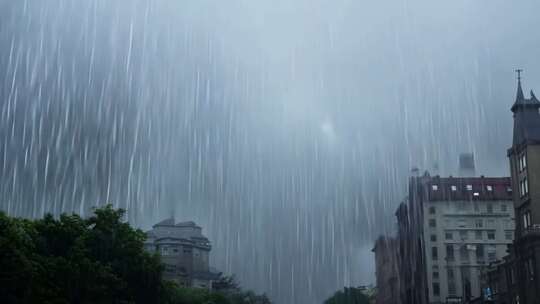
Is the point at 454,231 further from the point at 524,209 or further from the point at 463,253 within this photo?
the point at 524,209

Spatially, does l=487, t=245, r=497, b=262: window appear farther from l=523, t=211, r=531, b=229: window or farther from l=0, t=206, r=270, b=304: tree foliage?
l=0, t=206, r=270, b=304: tree foliage

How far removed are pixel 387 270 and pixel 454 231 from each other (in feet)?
153

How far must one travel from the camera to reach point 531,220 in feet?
251

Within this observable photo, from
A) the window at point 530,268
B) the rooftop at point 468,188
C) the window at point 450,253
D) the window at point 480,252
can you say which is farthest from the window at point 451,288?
the window at point 530,268

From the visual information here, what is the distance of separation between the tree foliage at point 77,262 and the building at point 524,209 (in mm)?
36004

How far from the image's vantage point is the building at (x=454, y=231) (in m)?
127

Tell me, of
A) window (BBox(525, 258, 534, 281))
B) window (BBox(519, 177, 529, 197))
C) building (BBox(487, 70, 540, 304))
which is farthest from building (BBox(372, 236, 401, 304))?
window (BBox(525, 258, 534, 281))

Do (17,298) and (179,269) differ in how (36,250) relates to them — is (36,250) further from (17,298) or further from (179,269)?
(179,269)

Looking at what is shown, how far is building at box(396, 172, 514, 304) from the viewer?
12694 cm

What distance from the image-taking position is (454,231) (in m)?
132

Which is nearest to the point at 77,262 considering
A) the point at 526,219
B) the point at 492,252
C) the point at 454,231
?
the point at 526,219

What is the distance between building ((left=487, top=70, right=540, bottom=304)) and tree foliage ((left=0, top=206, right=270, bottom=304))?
36.0m

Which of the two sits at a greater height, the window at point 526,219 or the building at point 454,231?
the building at point 454,231

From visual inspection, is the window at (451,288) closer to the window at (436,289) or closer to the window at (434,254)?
the window at (436,289)
